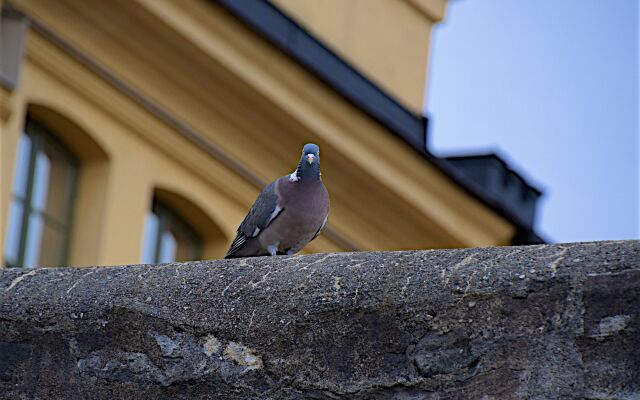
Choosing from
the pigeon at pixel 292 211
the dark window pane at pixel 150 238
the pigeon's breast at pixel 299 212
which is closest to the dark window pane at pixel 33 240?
the dark window pane at pixel 150 238

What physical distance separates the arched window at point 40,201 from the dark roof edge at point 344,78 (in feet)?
6.03

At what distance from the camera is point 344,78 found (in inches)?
722

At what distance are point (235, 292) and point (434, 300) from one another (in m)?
0.47

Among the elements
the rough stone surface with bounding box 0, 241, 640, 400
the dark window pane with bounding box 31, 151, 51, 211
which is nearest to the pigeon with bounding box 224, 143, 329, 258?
the rough stone surface with bounding box 0, 241, 640, 400

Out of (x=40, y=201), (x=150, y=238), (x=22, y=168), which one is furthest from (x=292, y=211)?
(x=150, y=238)

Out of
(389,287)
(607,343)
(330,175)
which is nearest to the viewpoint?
(607,343)

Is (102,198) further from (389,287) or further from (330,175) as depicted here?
(389,287)

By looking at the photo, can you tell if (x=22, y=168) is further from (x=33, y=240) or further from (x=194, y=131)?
(x=194, y=131)

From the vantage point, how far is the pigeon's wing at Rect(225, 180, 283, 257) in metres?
7.09

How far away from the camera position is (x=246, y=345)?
4164 mm

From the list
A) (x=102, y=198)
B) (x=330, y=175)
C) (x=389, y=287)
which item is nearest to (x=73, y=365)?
(x=389, y=287)

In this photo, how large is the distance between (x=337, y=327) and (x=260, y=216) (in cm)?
312

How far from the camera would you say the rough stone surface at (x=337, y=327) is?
3.85 m

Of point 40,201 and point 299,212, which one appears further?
point 40,201
